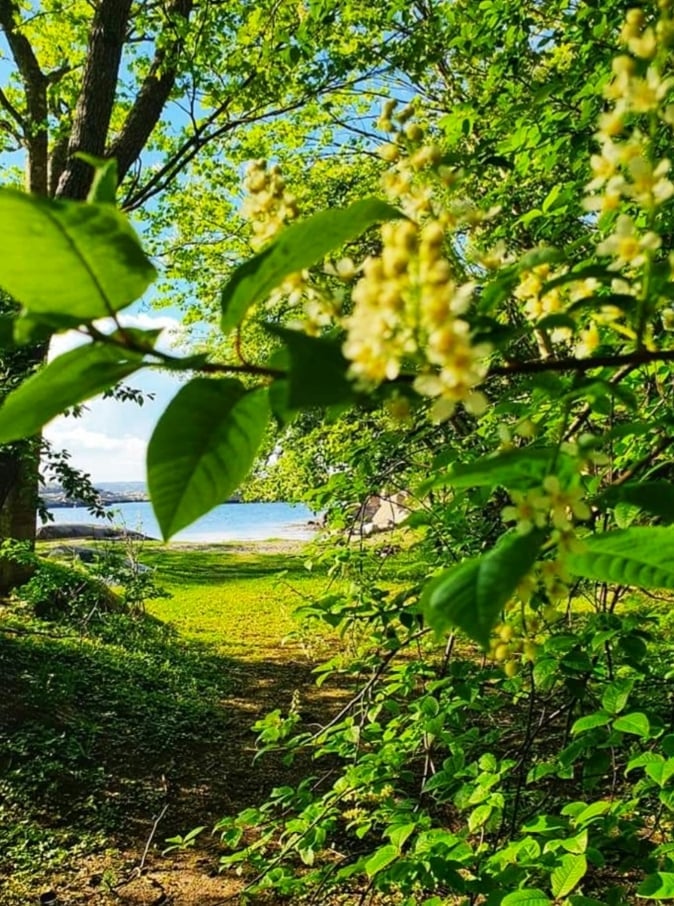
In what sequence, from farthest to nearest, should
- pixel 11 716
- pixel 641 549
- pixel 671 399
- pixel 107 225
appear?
pixel 11 716 → pixel 671 399 → pixel 641 549 → pixel 107 225

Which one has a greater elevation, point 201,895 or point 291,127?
point 291,127

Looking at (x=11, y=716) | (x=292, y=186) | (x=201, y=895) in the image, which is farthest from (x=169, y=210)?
(x=201, y=895)

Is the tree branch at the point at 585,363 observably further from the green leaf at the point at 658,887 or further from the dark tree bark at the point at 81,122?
the dark tree bark at the point at 81,122

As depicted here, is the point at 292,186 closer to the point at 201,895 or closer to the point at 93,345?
the point at 201,895

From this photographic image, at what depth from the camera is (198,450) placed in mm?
481

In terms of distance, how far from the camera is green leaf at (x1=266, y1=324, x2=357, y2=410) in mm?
406

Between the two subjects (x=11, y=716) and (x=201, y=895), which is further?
(x=11, y=716)

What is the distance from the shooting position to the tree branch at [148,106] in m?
6.22

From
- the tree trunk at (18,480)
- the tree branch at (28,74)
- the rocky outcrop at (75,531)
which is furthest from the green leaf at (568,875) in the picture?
the rocky outcrop at (75,531)

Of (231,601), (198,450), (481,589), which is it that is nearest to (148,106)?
(198,450)

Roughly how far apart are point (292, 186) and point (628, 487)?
10084 mm

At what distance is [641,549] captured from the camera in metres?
0.60

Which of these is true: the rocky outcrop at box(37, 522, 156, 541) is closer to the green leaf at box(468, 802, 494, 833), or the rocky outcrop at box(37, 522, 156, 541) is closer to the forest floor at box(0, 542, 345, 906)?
the forest floor at box(0, 542, 345, 906)

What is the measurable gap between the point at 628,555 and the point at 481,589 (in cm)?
23
